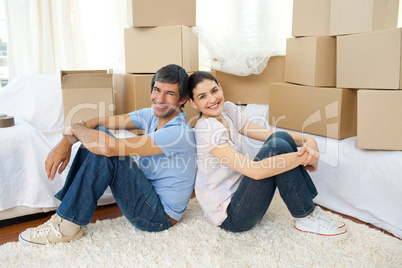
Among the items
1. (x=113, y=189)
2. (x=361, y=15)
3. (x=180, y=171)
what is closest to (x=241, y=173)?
(x=180, y=171)

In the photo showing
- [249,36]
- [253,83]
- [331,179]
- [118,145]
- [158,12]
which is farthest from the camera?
[253,83]

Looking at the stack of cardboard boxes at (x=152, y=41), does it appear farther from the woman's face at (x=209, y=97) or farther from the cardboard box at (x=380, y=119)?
the cardboard box at (x=380, y=119)

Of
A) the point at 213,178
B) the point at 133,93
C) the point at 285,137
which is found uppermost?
the point at 133,93

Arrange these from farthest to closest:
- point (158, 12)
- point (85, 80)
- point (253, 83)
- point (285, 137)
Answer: point (253, 83) → point (158, 12) → point (85, 80) → point (285, 137)

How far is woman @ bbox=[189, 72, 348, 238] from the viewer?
4.34ft

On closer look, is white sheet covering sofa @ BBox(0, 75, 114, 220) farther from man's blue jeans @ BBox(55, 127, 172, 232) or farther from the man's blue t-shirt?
the man's blue t-shirt

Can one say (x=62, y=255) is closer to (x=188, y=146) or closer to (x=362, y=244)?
(x=188, y=146)

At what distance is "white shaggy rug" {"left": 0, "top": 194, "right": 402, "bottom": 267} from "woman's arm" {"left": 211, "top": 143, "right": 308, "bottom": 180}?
0.98 feet

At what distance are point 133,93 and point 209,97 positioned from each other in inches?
32.0

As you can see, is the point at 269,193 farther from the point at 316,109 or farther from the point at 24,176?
the point at 24,176

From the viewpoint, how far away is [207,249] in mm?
1382

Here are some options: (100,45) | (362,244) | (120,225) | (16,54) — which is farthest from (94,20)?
(362,244)

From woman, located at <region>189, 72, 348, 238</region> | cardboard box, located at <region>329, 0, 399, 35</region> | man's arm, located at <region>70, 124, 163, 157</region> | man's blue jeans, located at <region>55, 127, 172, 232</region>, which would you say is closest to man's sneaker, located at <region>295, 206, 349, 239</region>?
woman, located at <region>189, 72, 348, 238</region>

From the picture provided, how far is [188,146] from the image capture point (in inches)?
54.6
